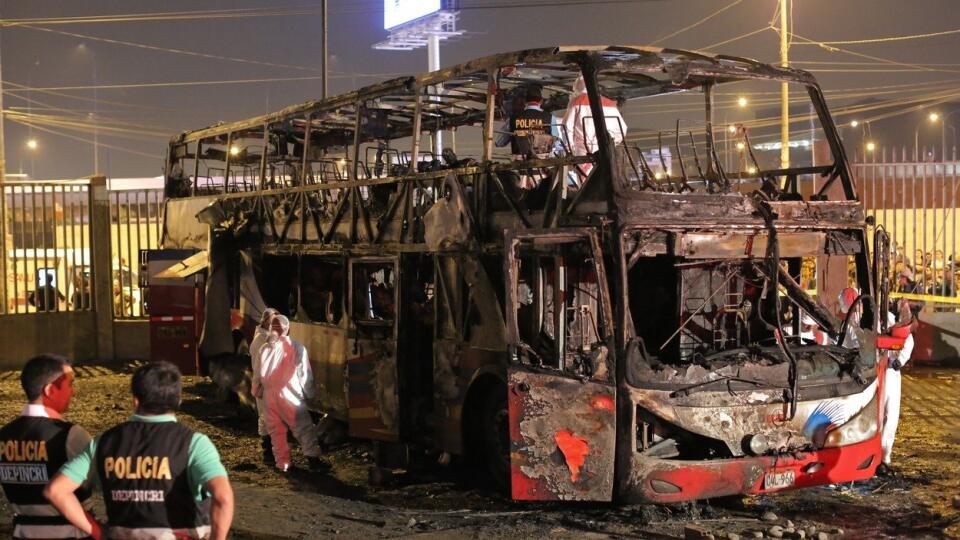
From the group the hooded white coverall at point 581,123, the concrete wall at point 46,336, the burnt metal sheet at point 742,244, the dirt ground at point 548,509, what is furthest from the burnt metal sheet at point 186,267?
the burnt metal sheet at point 742,244

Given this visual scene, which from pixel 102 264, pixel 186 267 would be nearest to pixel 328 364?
pixel 186 267

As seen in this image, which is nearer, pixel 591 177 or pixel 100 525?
pixel 100 525

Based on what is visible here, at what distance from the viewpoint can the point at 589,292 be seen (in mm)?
7867

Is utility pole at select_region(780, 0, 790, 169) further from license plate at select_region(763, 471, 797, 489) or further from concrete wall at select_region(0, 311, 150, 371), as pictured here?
license plate at select_region(763, 471, 797, 489)

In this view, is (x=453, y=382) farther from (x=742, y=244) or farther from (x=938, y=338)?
(x=938, y=338)

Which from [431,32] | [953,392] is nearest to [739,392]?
[953,392]

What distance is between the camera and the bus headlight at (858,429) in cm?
784

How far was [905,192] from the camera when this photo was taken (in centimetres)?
1580

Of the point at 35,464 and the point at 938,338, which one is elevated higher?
the point at 35,464

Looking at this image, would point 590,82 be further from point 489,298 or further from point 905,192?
point 905,192

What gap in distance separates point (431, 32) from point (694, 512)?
3322 cm

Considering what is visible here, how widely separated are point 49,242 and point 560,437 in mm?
13914

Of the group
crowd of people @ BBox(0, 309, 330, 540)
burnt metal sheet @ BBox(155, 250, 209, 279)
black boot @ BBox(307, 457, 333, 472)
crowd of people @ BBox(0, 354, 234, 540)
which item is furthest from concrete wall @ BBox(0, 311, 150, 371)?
crowd of people @ BBox(0, 354, 234, 540)

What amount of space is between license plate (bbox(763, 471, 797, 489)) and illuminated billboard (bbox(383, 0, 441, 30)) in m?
32.1
